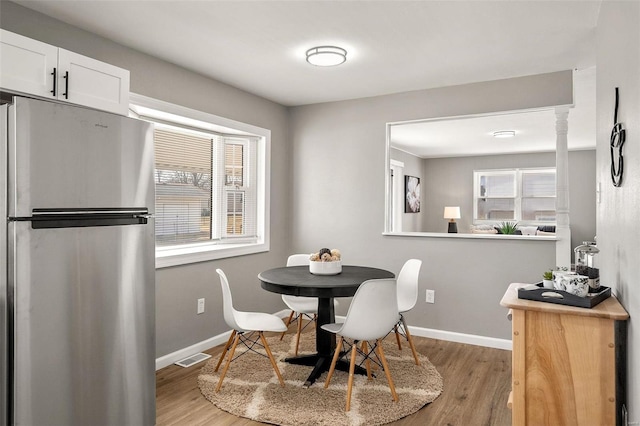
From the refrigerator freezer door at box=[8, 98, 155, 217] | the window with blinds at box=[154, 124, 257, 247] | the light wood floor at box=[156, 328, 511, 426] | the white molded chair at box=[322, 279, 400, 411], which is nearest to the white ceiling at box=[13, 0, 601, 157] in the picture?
the window with blinds at box=[154, 124, 257, 247]

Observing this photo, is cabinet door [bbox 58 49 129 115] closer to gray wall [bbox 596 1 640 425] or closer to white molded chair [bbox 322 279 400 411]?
white molded chair [bbox 322 279 400 411]

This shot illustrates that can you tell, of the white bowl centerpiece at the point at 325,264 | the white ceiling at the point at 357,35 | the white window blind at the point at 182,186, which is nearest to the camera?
the white ceiling at the point at 357,35

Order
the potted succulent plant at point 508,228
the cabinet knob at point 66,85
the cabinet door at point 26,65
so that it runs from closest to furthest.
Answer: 1. the cabinet door at point 26,65
2. the cabinet knob at point 66,85
3. the potted succulent plant at point 508,228

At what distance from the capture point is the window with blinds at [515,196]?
872cm

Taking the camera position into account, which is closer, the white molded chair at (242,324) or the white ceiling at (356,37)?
the white ceiling at (356,37)

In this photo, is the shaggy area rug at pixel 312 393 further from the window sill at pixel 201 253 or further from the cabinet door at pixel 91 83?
the cabinet door at pixel 91 83

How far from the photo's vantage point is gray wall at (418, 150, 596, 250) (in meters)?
8.38

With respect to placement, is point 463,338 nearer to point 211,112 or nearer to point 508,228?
point 211,112

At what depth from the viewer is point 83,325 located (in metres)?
2.06

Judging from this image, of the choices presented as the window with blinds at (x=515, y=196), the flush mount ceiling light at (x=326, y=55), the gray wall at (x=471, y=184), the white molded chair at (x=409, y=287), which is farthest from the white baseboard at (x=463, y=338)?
the window with blinds at (x=515, y=196)

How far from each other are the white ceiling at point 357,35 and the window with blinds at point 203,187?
681 mm

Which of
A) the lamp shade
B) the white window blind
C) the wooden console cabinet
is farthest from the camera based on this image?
the lamp shade

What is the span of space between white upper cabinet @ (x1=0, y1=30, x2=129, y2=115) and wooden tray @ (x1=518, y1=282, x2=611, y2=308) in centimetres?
245

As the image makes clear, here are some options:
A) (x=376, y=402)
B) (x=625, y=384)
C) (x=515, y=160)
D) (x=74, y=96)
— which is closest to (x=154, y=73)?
(x=74, y=96)
